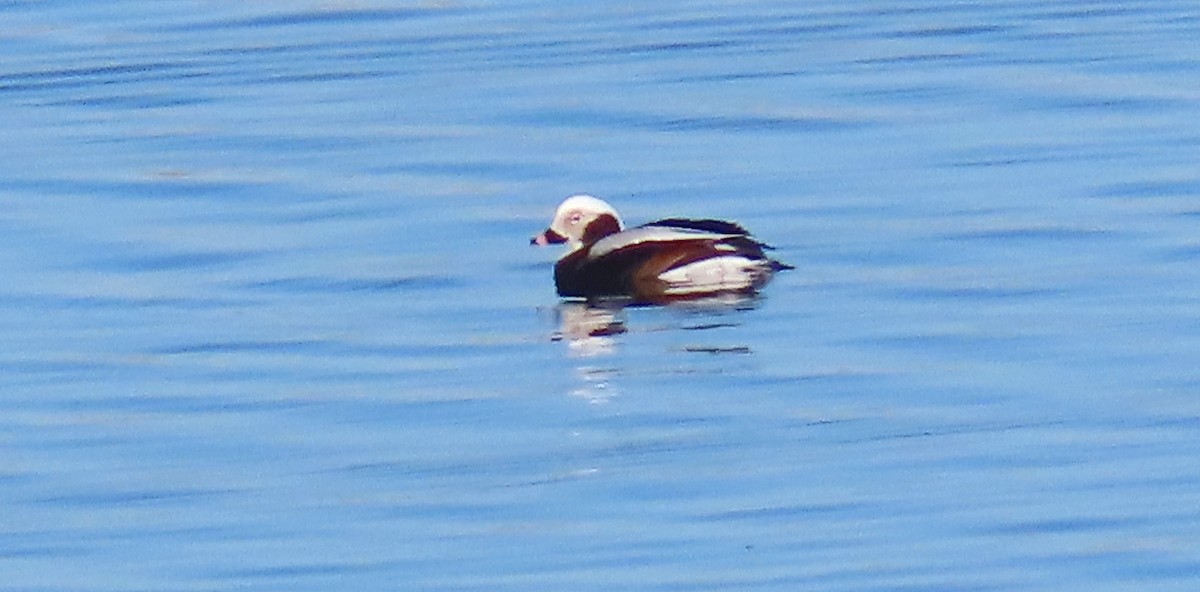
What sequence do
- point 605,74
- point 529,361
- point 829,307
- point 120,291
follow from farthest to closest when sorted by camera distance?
point 605,74 < point 120,291 < point 829,307 < point 529,361

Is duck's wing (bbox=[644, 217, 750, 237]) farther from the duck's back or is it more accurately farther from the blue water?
the blue water

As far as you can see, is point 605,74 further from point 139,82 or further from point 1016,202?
point 1016,202

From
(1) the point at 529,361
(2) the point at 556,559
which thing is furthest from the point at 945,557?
(1) the point at 529,361

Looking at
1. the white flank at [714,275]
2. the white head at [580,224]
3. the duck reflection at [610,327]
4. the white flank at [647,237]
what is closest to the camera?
the duck reflection at [610,327]

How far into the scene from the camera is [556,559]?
307 inches

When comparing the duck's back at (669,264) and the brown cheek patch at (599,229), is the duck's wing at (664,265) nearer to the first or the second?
the duck's back at (669,264)

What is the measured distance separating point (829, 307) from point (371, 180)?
139 inches

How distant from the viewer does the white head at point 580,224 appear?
40.5ft

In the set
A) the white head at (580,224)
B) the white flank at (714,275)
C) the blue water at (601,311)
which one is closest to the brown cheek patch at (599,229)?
the white head at (580,224)

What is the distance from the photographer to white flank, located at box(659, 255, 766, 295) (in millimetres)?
11727

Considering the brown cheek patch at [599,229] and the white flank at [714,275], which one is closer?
the white flank at [714,275]

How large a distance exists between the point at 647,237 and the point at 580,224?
438 mm

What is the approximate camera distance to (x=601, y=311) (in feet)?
38.3

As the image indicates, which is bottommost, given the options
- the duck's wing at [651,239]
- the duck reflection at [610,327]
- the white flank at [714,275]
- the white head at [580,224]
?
the duck reflection at [610,327]
